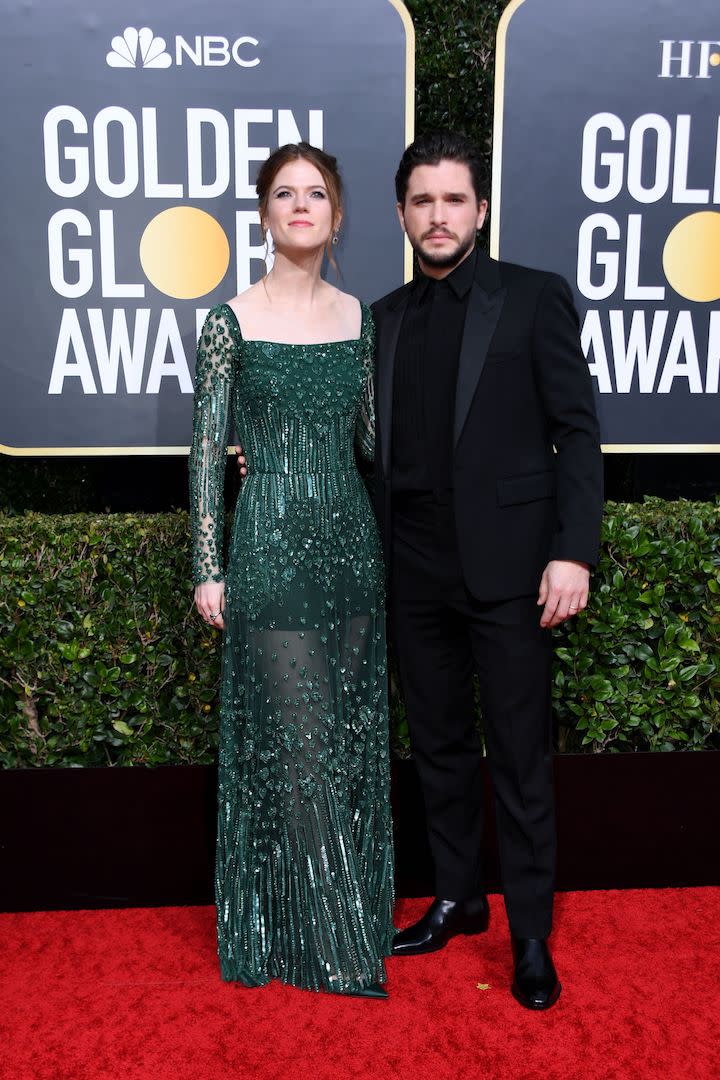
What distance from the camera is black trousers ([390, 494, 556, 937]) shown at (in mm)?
2275

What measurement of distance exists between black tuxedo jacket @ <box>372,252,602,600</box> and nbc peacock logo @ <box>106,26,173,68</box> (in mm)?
1378

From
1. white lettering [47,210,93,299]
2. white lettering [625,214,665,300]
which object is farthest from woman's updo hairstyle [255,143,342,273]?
white lettering [625,214,665,300]

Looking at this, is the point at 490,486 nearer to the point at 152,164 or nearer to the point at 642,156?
the point at 642,156

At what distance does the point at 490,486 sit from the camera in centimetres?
219

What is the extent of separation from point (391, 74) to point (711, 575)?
190 centimetres

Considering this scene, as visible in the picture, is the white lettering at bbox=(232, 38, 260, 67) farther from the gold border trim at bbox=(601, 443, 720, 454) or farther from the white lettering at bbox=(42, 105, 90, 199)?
the gold border trim at bbox=(601, 443, 720, 454)

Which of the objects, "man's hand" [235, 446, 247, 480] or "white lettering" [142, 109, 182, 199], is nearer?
"man's hand" [235, 446, 247, 480]

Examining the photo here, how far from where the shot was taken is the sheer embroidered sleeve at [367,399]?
7.73ft

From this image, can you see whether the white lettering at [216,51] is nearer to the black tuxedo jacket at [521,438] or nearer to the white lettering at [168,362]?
the white lettering at [168,362]

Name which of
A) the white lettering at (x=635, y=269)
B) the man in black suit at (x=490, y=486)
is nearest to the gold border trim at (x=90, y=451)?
the man in black suit at (x=490, y=486)

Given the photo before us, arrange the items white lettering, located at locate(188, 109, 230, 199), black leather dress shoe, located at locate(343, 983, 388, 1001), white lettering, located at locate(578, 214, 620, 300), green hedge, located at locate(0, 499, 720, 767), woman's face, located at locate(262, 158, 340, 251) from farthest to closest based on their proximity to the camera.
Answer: white lettering, located at locate(578, 214, 620, 300)
white lettering, located at locate(188, 109, 230, 199)
green hedge, located at locate(0, 499, 720, 767)
black leather dress shoe, located at locate(343, 983, 388, 1001)
woman's face, located at locate(262, 158, 340, 251)

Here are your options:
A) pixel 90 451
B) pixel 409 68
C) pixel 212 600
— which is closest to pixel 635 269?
pixel 409 68

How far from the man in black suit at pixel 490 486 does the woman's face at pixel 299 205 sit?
0.78 ft

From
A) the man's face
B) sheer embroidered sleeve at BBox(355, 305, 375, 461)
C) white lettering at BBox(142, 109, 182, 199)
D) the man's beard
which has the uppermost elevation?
white lettering at BBox(142, 109, 182, 199)
